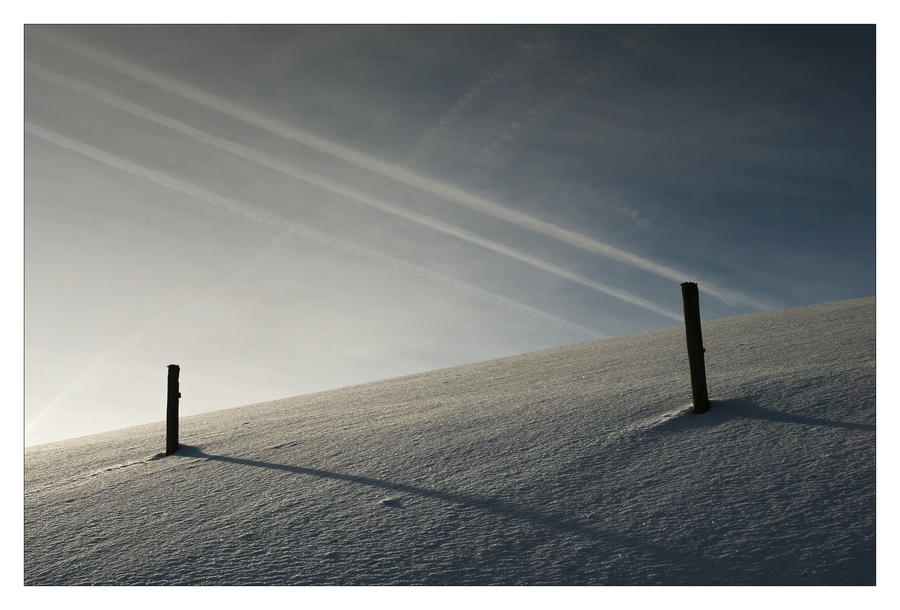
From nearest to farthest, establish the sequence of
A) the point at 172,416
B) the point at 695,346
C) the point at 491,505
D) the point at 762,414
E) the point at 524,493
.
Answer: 1. the point at 491,505
2. the point at 524,493
3. the point at 762,414
4. the point at 695,346
5. the point at 172,416

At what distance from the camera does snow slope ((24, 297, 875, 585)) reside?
3.76 m

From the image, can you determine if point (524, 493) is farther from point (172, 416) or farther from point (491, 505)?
point (172, 416)

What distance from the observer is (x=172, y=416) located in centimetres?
799

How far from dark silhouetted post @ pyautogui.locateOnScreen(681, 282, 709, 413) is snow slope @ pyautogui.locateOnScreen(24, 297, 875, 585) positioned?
0.17 metres

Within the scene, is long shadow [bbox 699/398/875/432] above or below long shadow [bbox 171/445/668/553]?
above

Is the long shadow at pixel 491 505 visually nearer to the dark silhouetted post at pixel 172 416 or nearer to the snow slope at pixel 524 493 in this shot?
the snow slope at pixel 524 493

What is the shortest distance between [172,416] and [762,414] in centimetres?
724

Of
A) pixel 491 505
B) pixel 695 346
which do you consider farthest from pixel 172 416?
pixel 695 346

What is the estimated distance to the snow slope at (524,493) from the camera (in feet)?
12.3

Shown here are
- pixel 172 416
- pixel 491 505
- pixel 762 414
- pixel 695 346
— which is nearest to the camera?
pixel 491 505

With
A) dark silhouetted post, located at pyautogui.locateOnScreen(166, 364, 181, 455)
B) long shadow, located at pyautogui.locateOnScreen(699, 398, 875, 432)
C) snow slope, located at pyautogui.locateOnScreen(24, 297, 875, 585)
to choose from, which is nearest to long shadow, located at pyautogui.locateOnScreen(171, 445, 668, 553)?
snow slope, located at pyautogui.locateOnScreen(24, 297, 875, 585)

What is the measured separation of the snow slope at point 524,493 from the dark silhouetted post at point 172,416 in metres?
0.16

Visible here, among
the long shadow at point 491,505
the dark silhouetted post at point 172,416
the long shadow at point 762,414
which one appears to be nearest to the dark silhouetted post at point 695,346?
the long shadow at point 762,414

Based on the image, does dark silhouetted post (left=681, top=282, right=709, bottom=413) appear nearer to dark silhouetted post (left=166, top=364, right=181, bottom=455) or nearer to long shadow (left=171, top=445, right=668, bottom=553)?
long shadow (left=171, top=445, right=668, bottom=553)
